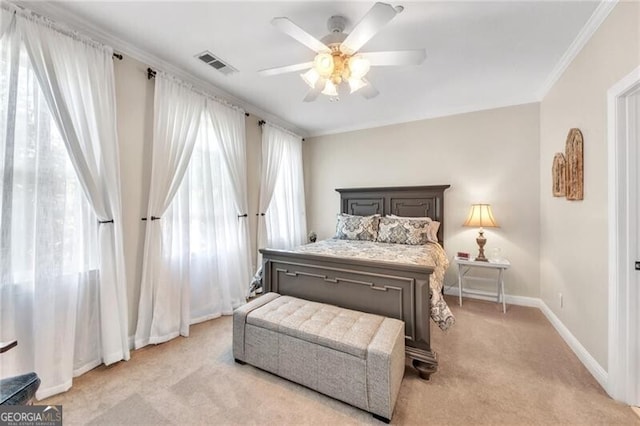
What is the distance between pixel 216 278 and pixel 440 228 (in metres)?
3.12

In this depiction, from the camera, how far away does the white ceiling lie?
1.80 meters

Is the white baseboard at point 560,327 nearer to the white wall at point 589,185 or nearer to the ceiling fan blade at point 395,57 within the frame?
the white wall at point 589,185

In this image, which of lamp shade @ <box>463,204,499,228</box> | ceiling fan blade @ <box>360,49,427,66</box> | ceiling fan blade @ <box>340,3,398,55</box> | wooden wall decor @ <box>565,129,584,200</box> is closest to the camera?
ceiling fan blade @ <box>340,3,398,55</box>

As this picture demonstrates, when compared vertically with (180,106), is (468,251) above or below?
below

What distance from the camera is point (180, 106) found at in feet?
8.50

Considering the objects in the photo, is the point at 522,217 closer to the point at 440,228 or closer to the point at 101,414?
the point at 440,228

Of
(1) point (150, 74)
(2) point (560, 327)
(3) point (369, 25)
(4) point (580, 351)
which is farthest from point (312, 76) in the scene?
(2) point (560, 327)

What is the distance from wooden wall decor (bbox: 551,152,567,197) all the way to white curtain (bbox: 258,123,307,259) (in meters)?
3.41

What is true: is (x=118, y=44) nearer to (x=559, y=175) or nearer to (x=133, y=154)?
(x=133, y=154)

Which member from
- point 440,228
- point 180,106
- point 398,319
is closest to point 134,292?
point 180,106

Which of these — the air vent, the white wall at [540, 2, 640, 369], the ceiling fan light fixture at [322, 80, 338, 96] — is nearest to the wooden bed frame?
the white wall at [540, 2, 640, 369]

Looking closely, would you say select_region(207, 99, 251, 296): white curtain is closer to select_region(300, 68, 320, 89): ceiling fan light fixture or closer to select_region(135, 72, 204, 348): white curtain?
select_region(135, 72, 204, 348): white curtain

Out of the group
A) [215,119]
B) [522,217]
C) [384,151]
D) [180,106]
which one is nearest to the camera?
[180,106]

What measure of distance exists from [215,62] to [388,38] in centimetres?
164
